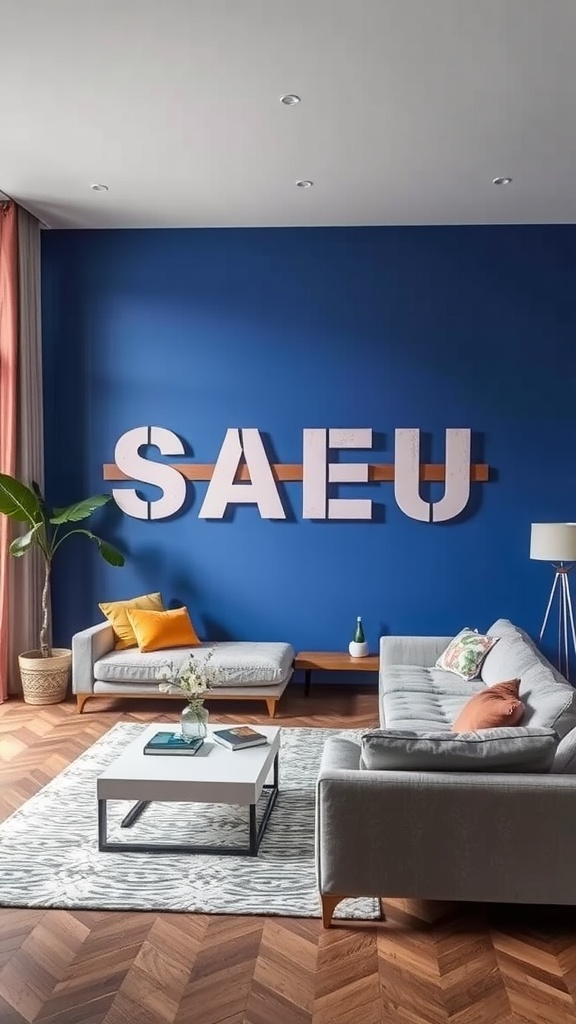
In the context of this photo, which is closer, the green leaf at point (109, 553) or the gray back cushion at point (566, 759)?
the gray back cushion at point (566, 759)

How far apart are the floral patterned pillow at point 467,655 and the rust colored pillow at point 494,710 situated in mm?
1525

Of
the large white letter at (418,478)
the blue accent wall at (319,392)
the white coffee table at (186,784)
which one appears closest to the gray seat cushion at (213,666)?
the blue accent wall at (319,392)

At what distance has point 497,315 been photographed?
6332 mm

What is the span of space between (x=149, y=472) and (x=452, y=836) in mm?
4204

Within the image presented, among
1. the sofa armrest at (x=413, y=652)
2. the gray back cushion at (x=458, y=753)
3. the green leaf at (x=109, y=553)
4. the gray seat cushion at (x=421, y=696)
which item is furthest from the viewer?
the green leaf at (x=109, y=553)

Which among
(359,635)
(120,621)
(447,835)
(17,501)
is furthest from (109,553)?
(447,835)

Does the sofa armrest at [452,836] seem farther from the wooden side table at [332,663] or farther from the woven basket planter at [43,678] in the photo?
the woven basket planter at [43,678]

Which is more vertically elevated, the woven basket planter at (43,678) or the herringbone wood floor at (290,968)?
the woven basket planter at (43,678)

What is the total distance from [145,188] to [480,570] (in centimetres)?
350

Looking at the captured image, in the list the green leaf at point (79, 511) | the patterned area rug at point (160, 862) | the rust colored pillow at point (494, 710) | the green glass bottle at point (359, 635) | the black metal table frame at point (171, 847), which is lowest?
the patterned area rug at point (160, 862)

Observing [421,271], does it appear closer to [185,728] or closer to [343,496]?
[343,496]

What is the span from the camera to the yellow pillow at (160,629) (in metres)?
5.87

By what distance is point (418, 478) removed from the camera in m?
6.35

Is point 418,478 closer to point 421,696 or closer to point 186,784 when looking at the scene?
point 421,696
